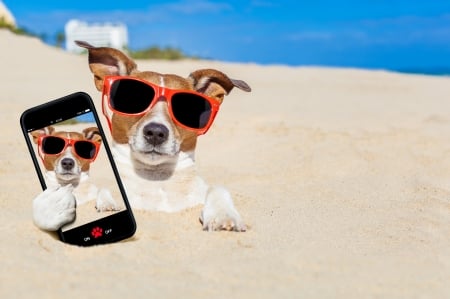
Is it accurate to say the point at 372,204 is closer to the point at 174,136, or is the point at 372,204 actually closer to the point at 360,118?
the point at 174,136

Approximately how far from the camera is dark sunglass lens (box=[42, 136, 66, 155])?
364cm

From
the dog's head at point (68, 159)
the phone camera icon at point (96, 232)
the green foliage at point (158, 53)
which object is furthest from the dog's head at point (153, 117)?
the green foliage at point (158, 53)

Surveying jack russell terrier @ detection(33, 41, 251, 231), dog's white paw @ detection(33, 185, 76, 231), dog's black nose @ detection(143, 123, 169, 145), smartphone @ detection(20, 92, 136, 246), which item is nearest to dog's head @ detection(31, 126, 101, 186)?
smartphone @ detection(20, 92, 136, 246)

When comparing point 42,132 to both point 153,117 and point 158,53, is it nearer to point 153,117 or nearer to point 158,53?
point 153,117

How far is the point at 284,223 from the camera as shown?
3.96m

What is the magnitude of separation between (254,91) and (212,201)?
9602 mm

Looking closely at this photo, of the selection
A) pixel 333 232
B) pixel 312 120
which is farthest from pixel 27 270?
pixel 312 120

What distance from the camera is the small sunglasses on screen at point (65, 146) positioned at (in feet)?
12.0

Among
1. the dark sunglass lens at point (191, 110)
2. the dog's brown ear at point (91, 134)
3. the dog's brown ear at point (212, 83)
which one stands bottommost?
the dog's brown ear at point (91, 134)

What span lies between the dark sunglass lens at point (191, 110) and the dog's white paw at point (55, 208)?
2.46ft

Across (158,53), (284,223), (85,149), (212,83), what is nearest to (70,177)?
(85,149)

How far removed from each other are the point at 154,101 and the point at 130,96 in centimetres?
13

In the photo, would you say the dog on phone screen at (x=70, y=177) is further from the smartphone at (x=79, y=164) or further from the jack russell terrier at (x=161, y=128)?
the jack russell terrier at (x=161, y=128)

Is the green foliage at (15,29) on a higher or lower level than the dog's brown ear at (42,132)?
lower
